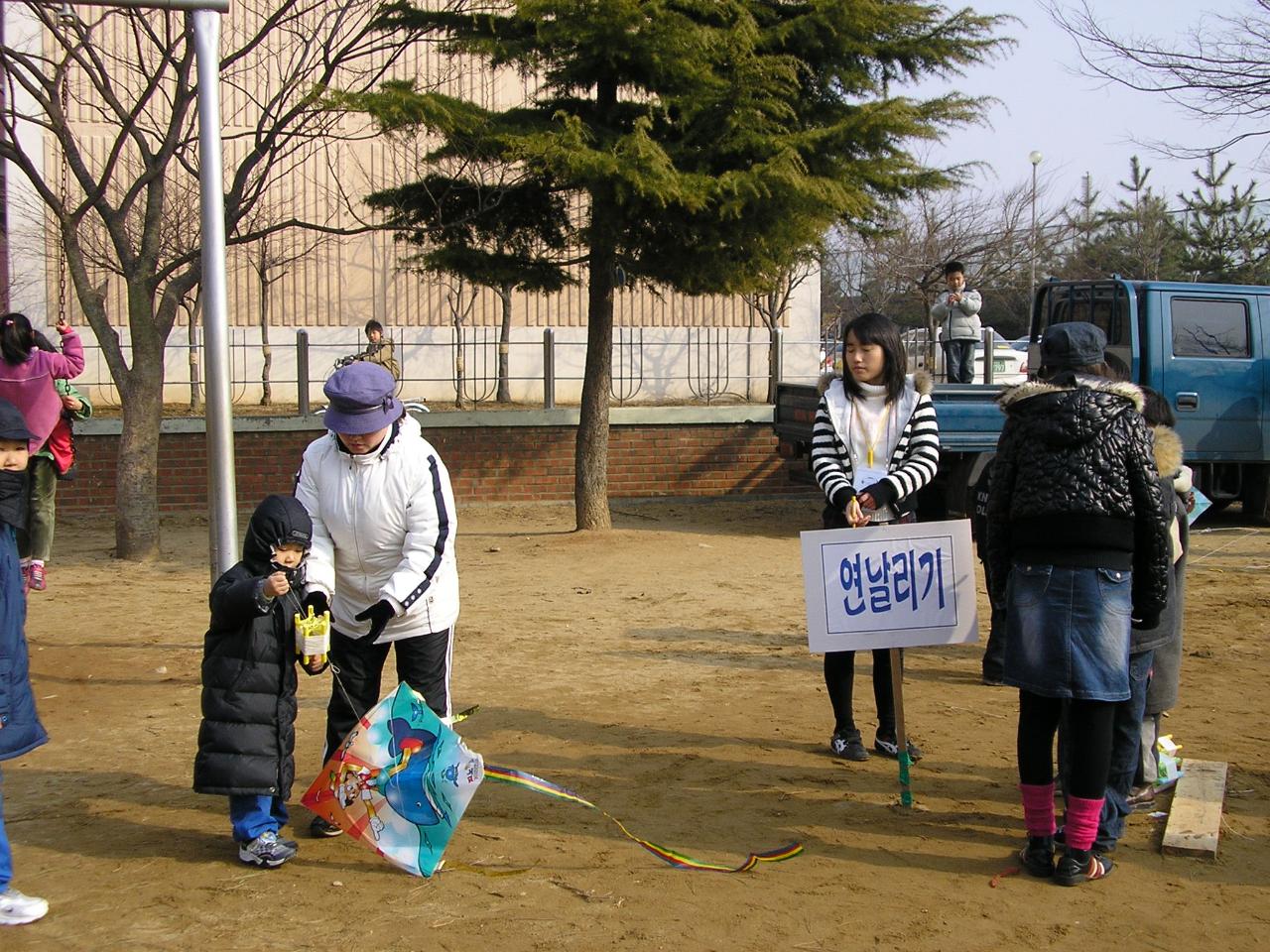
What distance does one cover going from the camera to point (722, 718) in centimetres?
683

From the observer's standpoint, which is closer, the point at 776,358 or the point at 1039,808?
the point at 1039,808

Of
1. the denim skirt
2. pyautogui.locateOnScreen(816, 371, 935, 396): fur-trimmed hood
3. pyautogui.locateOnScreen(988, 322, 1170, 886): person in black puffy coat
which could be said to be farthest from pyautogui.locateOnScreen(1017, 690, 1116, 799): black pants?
pyautogui.locateOnScreen(816, 371, 935, 396): fur-trimmed hood

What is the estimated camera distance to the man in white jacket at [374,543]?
478 centimetres

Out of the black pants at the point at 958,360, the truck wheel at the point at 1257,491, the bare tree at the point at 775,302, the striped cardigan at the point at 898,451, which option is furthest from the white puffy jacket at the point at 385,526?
the bare tree at the point at 775,302

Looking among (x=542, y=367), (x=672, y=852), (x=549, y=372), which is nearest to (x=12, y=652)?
(x=672, y=852)

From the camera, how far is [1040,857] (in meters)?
4.68

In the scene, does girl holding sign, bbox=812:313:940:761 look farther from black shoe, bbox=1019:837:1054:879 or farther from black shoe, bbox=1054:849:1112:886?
black shoe, bbox=1054:849:1112:886

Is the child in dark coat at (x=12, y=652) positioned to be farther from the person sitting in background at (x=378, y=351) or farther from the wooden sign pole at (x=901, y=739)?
the person sitting in background at (x=378, y=351)

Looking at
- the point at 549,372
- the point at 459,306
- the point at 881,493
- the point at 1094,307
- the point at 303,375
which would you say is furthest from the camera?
the point at 459,306

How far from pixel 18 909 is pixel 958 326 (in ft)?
41.7

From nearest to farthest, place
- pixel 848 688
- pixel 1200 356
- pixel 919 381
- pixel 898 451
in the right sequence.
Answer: pixel 898 451, pixel 919 381, pixel 848 688, pixel 1200 356

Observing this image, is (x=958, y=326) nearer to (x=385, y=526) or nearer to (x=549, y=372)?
(x=549, y=372)

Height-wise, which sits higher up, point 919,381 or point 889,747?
point 919,381

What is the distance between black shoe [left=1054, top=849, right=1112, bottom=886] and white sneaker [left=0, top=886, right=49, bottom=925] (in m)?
3.42
